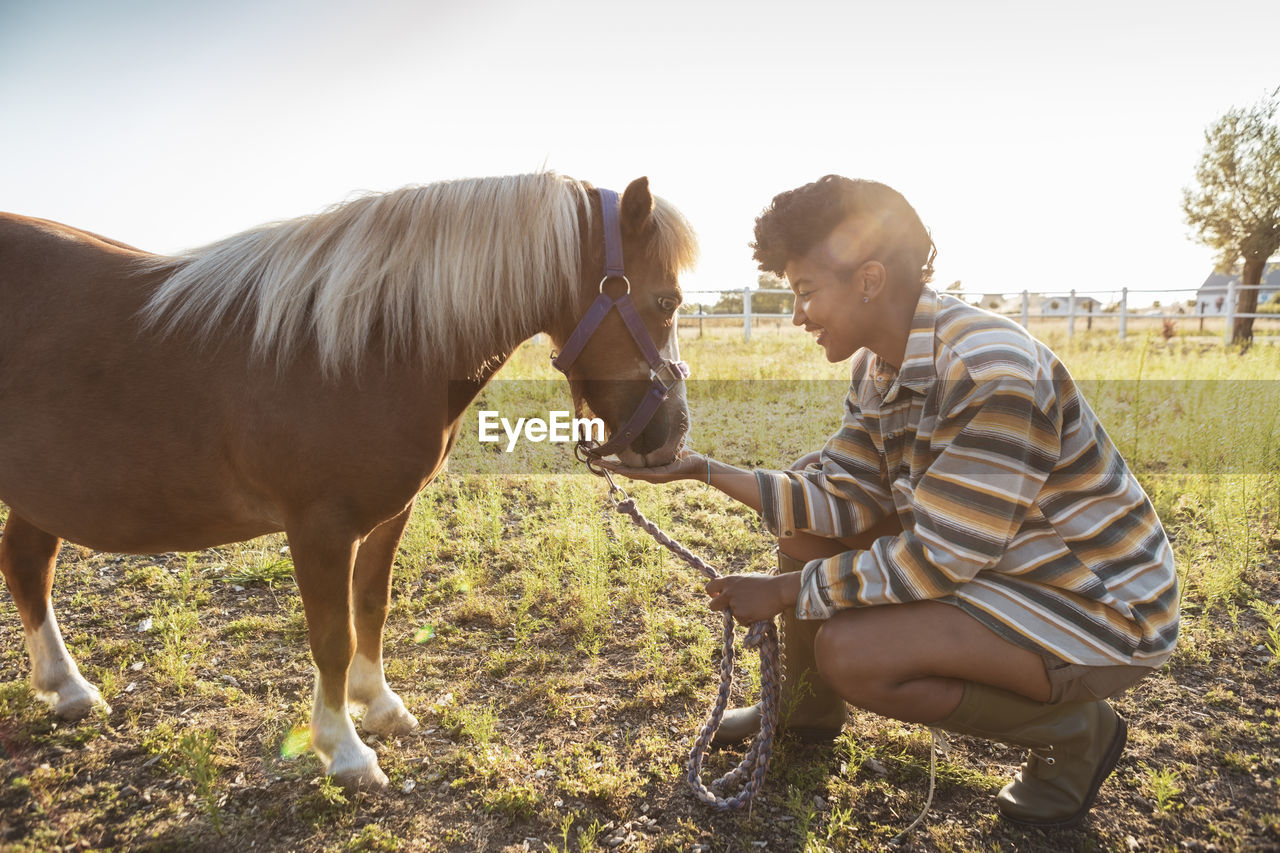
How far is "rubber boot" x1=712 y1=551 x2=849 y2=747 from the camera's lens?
2480 millimetres

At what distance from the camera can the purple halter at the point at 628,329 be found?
7.42ft

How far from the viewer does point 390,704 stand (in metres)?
2.71

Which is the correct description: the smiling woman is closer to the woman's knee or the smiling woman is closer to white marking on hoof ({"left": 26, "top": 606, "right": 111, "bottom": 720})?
the woman's knee

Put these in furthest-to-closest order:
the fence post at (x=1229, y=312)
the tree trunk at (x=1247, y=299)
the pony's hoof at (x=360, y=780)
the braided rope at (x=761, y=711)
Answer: the tree trunk at (x=1247, y=299), the fence post at (x=1229, y=312), the pony's hoof at (x=360, y=780), the braided rope at (x=761, y=711)

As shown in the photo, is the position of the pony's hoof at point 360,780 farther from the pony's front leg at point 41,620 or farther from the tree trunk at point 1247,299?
the tree trunk at point 1247,299

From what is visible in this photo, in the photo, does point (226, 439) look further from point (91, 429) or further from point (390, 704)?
point (390, 704)

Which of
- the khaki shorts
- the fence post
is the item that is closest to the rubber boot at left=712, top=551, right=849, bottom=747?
the khaki shorts

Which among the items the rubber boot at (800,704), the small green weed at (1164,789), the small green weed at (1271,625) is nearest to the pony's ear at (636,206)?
the rubber boot at (800,704)

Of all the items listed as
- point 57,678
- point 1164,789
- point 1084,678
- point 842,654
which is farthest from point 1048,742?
point 57,678

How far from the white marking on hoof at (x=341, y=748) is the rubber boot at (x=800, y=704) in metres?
1.28

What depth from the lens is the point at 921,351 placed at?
6.41 ft

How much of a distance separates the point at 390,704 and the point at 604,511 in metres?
2.41

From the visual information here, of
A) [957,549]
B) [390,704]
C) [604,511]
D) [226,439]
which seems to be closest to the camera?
[957,549]

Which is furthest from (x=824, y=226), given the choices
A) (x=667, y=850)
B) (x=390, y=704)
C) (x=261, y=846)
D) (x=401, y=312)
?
(x=261, y=846)
